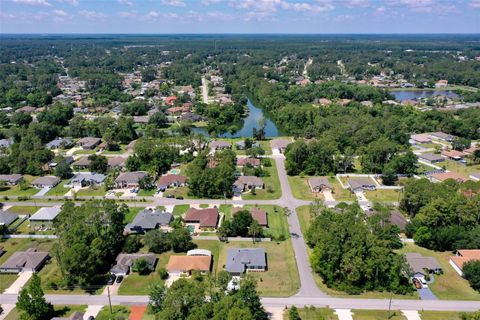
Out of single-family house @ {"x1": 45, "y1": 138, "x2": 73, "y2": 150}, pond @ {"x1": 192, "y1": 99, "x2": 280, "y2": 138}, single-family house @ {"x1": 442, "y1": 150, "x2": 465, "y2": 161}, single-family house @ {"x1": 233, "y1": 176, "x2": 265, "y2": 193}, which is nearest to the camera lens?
single-family house @ {"x1": 233, "y1": 176, "x2": 265, "y2": 193}

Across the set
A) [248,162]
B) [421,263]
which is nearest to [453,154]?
[248,162]

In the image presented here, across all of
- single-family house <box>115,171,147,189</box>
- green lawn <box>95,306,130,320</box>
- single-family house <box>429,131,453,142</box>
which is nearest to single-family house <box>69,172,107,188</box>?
single-family house <box>115,171,147,189</box>

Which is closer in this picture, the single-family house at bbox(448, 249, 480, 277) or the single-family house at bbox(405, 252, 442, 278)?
the single-family house at bbox(405, 252, 442, 278)

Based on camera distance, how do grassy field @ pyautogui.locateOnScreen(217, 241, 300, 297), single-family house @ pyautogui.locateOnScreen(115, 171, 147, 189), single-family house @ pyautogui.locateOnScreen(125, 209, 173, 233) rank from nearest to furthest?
1. grassy field @ pyautogui.locateOnScreen(217, 241, 300, 297)
2. single-family house @ pyautogui.locateOnScreen(125, 209, 173, 233)
3. single-family house @ pyautogui.locateOnScreen(115, 171, 147, 189)

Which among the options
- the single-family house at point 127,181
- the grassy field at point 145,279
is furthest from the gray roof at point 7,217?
the grassy field at point 145,279

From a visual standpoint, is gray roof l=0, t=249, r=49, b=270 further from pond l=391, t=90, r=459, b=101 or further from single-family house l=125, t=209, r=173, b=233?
pond l=391, t=90, r=459, b=101

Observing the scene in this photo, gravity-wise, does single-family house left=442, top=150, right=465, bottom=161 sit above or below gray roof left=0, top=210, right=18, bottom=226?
above
